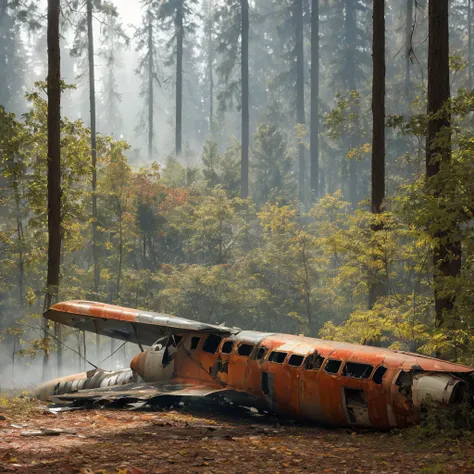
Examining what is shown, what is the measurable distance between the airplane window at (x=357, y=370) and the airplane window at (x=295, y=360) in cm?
117

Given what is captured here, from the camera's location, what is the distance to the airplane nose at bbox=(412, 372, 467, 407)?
40.8ft

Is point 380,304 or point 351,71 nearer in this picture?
point 380,304

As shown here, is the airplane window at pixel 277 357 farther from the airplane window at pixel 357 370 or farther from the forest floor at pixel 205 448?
the airplane window at pixel 357 370

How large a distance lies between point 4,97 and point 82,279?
155 ft

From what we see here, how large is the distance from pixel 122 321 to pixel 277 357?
21.5ft

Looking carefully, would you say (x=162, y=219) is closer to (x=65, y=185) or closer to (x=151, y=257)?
(x=151, y=257)

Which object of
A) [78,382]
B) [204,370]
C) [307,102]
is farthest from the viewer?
[307,102]

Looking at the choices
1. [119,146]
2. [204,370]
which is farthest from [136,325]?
[119,146]

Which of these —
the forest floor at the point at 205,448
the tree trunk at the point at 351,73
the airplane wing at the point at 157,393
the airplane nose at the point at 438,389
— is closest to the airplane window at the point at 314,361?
the forest floor at the point at 205,448

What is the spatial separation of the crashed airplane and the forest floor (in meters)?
0.52

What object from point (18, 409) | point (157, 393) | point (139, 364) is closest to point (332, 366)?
point (157, 393)

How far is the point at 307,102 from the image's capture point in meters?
101

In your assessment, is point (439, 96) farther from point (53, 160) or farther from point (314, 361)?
point (53, 160)

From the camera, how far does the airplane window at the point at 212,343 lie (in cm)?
1722
